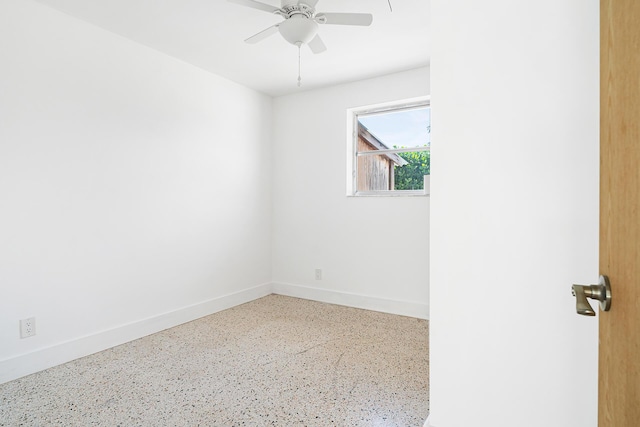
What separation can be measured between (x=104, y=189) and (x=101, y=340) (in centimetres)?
115

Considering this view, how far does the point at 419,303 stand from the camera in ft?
11.0

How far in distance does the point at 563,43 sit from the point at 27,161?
9.65ft

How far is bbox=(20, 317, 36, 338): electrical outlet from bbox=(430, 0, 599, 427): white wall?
2506 mm

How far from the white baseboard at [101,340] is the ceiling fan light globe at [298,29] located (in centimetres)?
253

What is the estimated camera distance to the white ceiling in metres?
2.30

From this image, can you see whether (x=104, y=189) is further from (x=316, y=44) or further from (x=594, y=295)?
(x=594, y=295)

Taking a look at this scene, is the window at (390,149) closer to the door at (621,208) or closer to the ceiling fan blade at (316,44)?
the ceiling fan blade at (316,44)

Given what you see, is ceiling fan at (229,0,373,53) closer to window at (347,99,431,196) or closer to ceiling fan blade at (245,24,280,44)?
ceiling fan blade at (245,24,280,44)

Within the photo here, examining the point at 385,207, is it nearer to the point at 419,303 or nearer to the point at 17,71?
the point at 419,303

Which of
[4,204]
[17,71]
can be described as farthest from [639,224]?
[17,71]

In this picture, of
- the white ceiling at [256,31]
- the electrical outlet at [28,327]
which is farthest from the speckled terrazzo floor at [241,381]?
the white ceiling at [256,31]

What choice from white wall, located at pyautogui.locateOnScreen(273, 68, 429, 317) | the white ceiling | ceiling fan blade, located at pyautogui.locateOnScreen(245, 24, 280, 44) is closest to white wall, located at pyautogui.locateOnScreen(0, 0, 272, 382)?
the white ceiling

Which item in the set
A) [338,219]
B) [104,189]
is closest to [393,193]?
[338,219]

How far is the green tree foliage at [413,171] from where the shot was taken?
3.53 meters
